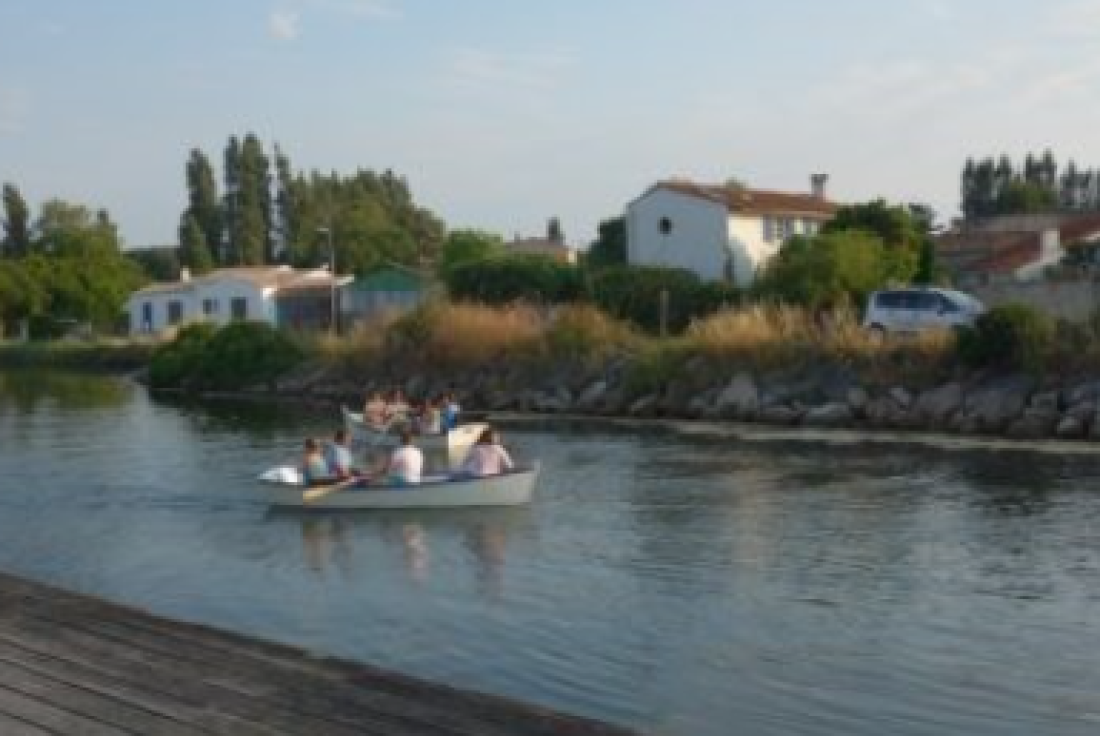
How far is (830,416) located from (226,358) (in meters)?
34.9

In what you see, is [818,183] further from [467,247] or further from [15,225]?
[15,225]

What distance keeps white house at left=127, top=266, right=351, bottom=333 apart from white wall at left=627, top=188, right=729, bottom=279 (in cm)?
2367

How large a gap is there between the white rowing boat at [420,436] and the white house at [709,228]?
28.0m

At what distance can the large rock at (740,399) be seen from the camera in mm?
42984

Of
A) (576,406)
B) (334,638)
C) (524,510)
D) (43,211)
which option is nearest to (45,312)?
(43,211)

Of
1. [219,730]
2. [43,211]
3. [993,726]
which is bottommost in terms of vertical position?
[993,726]

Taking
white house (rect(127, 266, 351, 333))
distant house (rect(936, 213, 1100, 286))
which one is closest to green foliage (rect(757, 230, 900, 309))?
distant house (rect(936, 213, 1100, 286))

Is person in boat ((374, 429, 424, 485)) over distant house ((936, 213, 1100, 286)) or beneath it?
beneath

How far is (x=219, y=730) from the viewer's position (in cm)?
891

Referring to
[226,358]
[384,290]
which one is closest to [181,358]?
[226,358]

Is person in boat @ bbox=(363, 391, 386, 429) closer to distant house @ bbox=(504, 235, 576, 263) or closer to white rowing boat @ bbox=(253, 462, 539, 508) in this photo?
white rowing boat @ bbox=(253, 462, 539, 508)

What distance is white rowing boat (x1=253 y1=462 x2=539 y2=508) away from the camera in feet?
85.8

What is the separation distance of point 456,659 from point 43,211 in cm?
12663

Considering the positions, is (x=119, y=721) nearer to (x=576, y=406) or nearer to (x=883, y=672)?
(x=883, y=672)
